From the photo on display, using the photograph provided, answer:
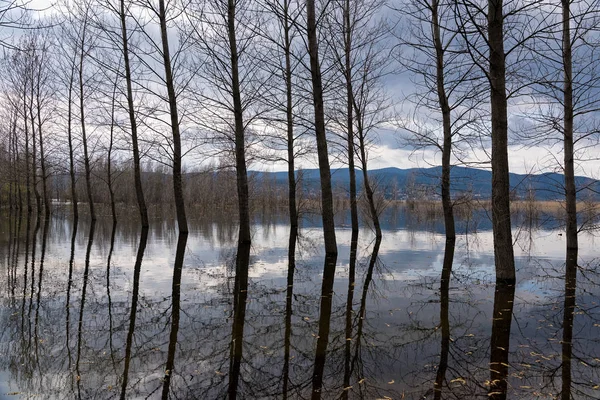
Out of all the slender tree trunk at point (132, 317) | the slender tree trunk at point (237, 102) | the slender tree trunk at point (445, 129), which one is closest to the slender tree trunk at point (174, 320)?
the slender tree trunk at point (132, 317)

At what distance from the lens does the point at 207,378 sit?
357 centimetres

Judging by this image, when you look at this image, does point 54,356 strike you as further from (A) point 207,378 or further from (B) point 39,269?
(B) point 39,269

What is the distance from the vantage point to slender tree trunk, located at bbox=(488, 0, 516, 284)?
22.5 feet

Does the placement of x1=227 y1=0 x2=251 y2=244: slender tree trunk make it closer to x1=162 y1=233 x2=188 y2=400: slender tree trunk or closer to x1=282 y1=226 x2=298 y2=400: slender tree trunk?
x1=162 y1=233 x2=188 y2=400: slender tree trunk

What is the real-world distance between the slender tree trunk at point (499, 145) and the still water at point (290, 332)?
0.63 m

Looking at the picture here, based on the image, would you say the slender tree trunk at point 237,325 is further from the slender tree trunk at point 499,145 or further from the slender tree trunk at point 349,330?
the slender tree trunk at point 499,145

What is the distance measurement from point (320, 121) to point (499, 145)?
4.54 meters

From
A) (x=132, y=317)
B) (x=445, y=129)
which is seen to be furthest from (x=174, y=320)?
(x=445, y=129)

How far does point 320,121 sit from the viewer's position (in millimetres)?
10422

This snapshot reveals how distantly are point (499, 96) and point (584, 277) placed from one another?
167 inches

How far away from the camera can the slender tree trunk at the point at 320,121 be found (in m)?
10.0

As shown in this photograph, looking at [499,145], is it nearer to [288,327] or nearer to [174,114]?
[288,327]

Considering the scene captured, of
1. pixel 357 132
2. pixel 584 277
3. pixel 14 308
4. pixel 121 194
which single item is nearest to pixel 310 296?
pixel 14 308

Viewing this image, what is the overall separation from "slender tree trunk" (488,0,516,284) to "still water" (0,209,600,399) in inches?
24.8
